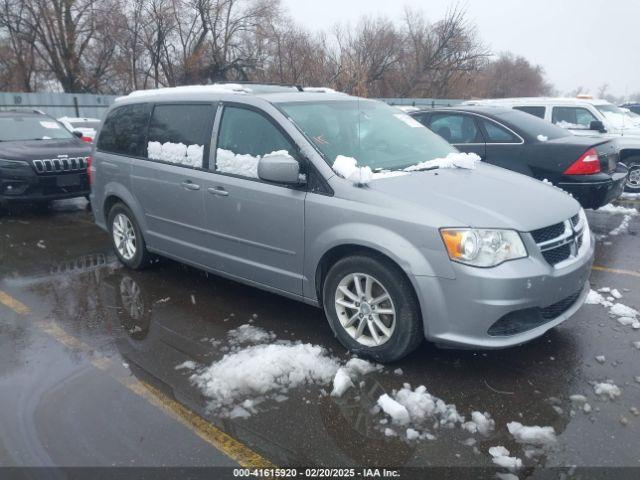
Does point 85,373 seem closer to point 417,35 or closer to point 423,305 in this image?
point 423,305

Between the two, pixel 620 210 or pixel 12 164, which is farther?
pixel 620 210

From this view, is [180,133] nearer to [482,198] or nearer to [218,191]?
[218,191]

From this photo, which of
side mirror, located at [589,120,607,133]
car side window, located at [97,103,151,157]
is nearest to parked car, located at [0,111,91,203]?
car side window, located at [97,103,151,157]

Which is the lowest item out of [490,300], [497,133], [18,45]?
[490,300]

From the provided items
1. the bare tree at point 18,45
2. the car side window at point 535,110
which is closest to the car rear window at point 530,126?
the car side window at point 535,110

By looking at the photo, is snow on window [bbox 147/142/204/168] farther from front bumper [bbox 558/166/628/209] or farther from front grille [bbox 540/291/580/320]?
front bumper [bbox 558/166/628/209]

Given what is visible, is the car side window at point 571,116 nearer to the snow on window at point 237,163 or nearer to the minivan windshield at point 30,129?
the snow on window at point 237,163

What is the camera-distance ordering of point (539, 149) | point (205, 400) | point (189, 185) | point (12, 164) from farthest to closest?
point (12, 164) < point (539, 149) < point (189, 185) < point (205, 400)

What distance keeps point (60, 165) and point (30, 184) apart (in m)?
0.53

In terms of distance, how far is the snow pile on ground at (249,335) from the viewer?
13.0 ft

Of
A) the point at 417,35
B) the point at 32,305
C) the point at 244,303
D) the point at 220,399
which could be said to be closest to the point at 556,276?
the point at 220,399

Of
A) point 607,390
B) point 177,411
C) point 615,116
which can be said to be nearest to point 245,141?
point 177,411

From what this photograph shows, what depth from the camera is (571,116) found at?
9703 millimetres

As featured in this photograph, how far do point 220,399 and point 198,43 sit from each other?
34979 millimetres
